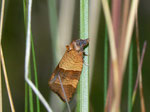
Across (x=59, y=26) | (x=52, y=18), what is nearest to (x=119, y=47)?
(x=52, y=18)

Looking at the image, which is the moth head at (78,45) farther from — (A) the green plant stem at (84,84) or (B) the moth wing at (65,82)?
(A) the green plant stem at (84,84)

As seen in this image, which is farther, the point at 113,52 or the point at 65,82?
the point at 65,82

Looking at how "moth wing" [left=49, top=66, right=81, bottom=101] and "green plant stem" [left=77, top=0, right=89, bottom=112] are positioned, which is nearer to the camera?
"green plant stem" [left=77, top=0, right=89, bottom=112]

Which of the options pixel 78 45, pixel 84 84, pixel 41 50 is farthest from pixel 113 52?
pixel 41 50

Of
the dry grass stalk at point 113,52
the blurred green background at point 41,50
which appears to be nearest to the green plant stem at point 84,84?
the dry grass stalk at point 113,52

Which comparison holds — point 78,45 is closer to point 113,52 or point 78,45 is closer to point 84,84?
point 84,84

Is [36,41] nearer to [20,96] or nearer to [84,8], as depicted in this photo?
[20,96]

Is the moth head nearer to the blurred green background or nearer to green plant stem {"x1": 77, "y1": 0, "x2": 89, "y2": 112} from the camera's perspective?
green plant stem {"x1": 77, "y1": 0, "x2": 89, "y2": 112}

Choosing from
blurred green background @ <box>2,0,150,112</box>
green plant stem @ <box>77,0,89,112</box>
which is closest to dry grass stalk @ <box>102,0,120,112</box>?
green plant stem @ <box>77,0,89,112</box>
